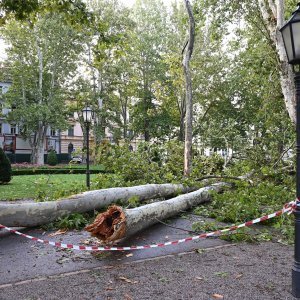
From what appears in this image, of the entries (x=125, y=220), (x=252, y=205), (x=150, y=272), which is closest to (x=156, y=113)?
(x=252, y=205)

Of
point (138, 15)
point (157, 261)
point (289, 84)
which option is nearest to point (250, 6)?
point (289, 84)

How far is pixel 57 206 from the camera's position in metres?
6.00

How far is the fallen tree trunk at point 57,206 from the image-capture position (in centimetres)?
545

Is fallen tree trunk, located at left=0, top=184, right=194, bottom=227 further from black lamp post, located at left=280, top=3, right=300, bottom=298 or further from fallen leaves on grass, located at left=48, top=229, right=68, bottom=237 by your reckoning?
black lamp post, located at left=280, top=3, right=300, bottom=298

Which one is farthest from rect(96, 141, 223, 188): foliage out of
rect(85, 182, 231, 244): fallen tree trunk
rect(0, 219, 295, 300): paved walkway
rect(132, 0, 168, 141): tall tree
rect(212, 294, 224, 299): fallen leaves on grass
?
rect(132, 0, 168, 141): tall tree

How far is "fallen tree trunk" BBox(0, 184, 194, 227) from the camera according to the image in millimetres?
5453

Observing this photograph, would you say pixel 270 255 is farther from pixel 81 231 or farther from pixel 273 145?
pixel 273 145

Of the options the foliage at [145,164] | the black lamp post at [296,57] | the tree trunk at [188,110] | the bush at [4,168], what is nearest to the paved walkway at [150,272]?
the black lamp post at [296,57]

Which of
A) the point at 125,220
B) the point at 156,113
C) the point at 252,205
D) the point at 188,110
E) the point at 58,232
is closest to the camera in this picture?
the point at 125,220

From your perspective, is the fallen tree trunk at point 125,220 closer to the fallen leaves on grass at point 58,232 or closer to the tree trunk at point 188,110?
the fallen leaves on grass at point 58,232

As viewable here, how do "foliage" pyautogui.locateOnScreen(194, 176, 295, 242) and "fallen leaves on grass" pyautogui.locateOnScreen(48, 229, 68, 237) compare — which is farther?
"foliage" pyautogui.locateOnScreen(194, 176, 295, 242)

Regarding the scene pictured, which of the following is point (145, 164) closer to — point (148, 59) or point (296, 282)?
point (296, 282)

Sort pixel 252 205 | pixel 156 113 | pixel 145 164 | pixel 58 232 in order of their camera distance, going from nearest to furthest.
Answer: pixel 58 232 → pixel 252 205 → pixel 145 164 → pixel 156 113

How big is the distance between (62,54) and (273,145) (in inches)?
940
